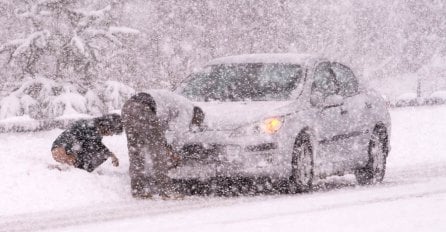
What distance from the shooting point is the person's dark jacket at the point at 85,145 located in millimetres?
12633

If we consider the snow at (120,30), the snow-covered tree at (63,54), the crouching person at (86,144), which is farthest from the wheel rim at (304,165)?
the snow at (120,30)

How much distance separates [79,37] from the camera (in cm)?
2627

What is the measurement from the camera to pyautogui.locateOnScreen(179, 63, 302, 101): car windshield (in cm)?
1297

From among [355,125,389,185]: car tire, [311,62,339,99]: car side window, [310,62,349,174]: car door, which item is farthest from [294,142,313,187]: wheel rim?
[355,125,389,185]: car tire

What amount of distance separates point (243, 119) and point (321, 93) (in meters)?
1.61

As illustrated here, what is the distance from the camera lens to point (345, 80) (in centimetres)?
1425

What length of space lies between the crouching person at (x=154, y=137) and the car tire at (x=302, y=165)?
1.27 m

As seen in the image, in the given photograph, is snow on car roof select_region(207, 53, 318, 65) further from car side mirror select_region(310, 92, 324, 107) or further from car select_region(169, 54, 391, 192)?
car side mirror select_region(310, 92, 324, 107)

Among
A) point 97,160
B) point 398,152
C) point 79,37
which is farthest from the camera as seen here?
point 79,37

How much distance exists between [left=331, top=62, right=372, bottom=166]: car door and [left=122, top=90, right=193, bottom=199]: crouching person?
2424 millimetres

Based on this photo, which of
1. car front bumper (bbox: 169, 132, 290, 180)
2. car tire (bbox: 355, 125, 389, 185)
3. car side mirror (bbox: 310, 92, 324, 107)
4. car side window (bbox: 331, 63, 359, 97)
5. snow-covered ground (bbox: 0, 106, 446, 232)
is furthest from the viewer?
car tire (bbox: 355, 125, 389, 185)

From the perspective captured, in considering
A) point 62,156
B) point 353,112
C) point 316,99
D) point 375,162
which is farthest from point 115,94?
point 316,99

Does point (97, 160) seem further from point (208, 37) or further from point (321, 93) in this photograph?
point (208, 37)

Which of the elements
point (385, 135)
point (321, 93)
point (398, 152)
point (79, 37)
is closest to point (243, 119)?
point (321, 93)
